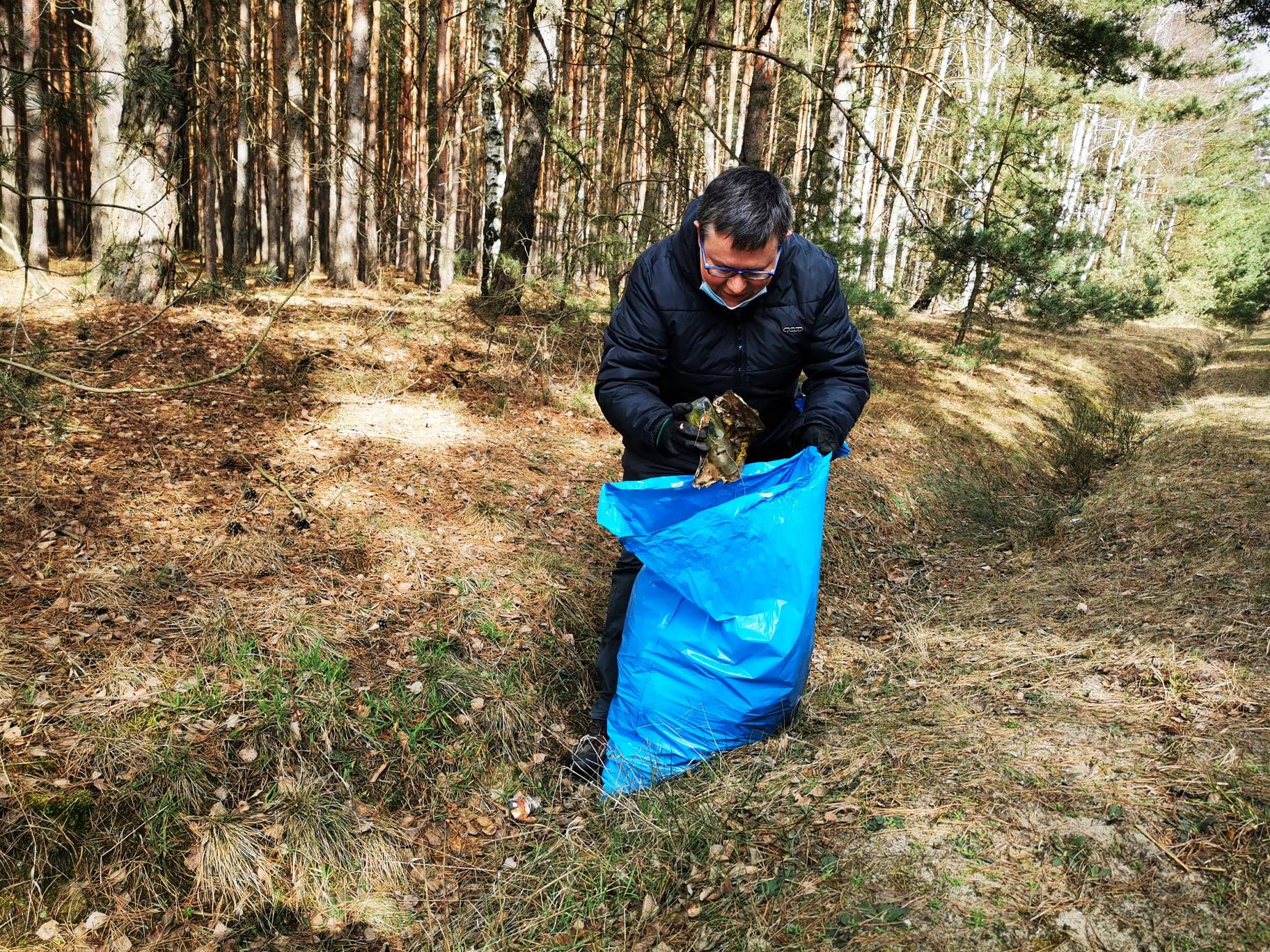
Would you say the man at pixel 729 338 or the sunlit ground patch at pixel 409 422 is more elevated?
the man at pixel 729 338

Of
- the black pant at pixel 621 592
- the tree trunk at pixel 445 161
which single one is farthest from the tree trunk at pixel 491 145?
the black pant at pixel 621 592

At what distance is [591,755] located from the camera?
312 centimetres

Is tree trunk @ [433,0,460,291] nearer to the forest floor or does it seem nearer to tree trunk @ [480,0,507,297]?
tree trunk @ [480,0,507,297]

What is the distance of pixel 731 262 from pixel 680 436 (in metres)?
0.56

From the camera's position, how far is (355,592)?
3594mm

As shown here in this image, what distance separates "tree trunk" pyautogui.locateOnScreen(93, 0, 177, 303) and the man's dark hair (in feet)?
15.2

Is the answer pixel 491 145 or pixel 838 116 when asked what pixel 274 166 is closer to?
pixel 491 145

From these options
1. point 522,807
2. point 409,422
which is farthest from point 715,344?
point 409,422

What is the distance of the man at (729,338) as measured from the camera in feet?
8.02

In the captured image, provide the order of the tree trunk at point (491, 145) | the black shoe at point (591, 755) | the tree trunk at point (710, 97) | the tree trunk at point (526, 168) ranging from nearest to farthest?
the black shoe at point (591, 755) → the tree trunk at point (526, 168) → the tree trunk at point (491, 145) → the tree trunk at point (710, 97)

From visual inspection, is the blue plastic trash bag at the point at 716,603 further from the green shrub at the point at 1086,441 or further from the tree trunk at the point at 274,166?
the tree trunk at the point at 274,166

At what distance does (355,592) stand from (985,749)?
264 cm

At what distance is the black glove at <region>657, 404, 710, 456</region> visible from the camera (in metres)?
2.51

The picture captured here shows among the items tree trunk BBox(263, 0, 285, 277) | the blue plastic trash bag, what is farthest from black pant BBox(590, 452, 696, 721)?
tree trunk BBox(263, 0, 285, 277)
